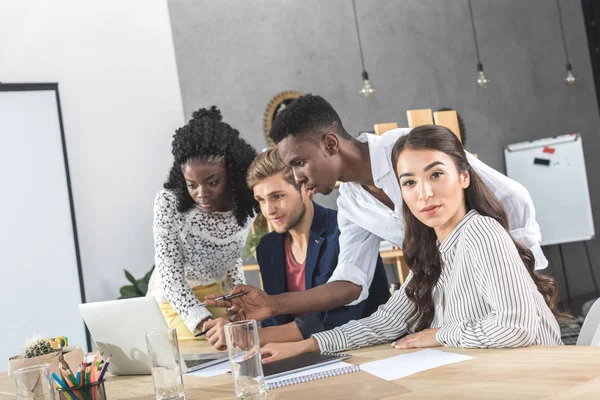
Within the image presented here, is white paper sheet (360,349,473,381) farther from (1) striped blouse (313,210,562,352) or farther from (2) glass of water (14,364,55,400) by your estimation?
(2) glass of water (14,364,55,400)

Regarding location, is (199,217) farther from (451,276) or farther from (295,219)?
(451,276)

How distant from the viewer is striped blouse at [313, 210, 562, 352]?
1.57 meters

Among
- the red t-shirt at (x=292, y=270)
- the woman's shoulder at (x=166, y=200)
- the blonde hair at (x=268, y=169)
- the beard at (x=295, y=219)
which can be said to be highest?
the blonde hair at (x=268, y=169)

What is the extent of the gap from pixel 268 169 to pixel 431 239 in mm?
728

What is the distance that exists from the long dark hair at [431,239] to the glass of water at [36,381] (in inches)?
36.1

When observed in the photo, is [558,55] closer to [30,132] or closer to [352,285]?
[30,132]

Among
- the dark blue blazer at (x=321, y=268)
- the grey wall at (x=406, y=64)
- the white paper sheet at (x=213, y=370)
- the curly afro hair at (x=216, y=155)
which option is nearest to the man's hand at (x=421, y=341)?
the white paper sheet at (x=213, y=370)

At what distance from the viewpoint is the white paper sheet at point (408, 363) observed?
1.44m

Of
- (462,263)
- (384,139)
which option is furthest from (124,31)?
(462,263)

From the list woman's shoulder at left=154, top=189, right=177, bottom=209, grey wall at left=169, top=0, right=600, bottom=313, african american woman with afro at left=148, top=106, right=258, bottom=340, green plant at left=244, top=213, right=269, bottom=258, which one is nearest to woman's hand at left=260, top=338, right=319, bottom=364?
african american woman with afro at left=148, top=106, right=258, bottom=340

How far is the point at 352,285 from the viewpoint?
7.58 ft

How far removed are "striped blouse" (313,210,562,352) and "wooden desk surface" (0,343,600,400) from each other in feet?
0.14

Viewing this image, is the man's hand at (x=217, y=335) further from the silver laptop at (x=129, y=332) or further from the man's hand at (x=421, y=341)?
the man's hand at (x=421, y=341)

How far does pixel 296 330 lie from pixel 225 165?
65 cm
